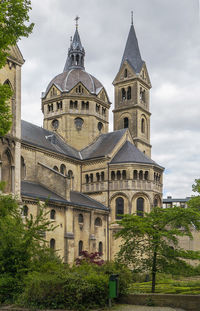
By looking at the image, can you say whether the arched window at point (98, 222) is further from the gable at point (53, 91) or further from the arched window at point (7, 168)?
the gable at point (53, 91)

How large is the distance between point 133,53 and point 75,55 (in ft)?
34.0

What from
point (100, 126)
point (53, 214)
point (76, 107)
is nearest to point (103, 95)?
point (100, 126)

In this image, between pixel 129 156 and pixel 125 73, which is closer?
pixel 129 156

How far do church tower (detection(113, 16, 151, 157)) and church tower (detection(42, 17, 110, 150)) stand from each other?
4667 mm

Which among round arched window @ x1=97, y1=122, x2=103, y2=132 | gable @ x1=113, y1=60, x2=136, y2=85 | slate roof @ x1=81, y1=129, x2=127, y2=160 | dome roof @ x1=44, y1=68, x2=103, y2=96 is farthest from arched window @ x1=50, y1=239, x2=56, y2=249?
gable @ x1=113, y1=60, x2=136, y2=85

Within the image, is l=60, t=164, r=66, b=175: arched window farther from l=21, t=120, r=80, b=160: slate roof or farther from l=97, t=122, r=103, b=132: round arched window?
l=97, t=122, r=103, b=132: round arched window

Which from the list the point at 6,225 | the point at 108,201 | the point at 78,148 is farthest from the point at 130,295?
the point at 78,148

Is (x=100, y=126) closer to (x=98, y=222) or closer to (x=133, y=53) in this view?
(x=133, y=53)

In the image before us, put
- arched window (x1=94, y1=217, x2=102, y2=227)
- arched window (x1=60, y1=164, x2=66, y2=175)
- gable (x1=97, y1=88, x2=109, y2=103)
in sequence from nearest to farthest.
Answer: arched window (x1=94, y1=217, x2=102, y2=227)
arched window (x1=60, y1=164, x2=66, y2=175)
gable (x1=97, y1=88, x2=109, y2=103)

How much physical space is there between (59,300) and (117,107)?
5280cm

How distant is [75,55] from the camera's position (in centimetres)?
6725

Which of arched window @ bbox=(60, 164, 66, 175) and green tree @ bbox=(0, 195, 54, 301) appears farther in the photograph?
arched window @ bbox=(60, 164, 66, 175)

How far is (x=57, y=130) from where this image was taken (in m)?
61.0

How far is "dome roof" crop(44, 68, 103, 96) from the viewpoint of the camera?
61.6m
